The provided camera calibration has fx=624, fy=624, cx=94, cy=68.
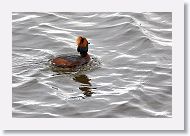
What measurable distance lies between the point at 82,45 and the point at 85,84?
159 centimetres

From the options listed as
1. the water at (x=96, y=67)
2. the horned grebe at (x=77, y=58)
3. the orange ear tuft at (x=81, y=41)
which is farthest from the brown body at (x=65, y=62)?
the orange ear tuft at (x=81, y=41)

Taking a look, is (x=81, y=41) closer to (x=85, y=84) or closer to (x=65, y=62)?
(x=65, y=62)

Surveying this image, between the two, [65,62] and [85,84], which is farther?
[65,62]

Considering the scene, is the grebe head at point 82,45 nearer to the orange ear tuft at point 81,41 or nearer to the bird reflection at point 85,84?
the orange ear tuft at point 81,41

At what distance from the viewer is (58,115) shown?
13.3m

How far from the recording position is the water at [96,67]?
1370cm

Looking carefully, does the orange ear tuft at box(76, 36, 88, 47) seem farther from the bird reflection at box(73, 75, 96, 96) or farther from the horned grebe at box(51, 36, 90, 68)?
the bird reflection at box(73, 75, 96, 96)

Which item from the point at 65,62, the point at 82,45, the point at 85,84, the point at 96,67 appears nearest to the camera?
the point at 85,84

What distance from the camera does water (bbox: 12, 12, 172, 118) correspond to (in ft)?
44.9

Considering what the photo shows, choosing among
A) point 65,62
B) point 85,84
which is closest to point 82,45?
point 65,62

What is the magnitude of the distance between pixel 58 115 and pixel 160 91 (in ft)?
8.74

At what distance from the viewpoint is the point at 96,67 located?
1572 centimetres

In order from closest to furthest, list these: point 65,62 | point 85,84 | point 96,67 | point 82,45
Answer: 1. point 85,84
2. point 65,62
3. point 96,67
4. point 82,45

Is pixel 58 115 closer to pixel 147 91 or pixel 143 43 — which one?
pixel 147 91
